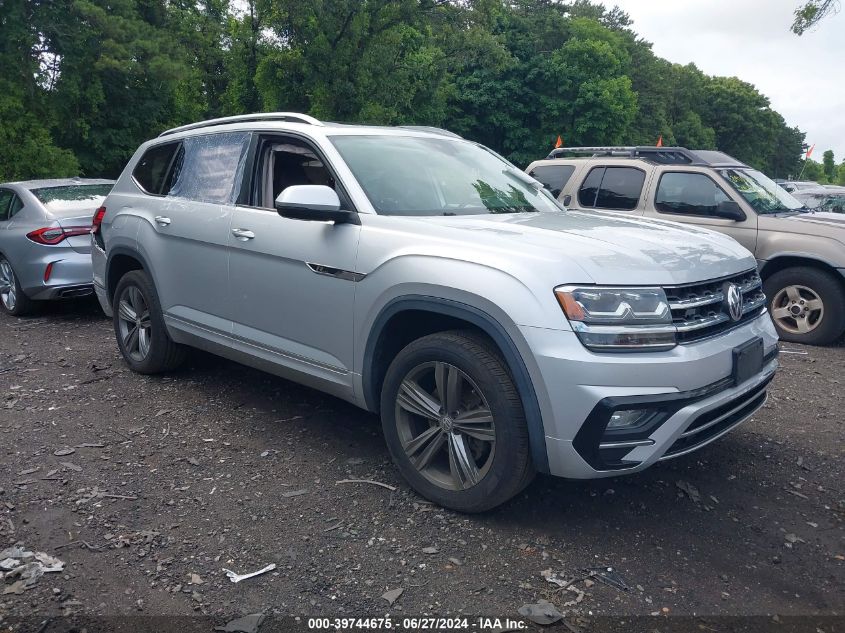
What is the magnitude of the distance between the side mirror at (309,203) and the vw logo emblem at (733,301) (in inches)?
76.7

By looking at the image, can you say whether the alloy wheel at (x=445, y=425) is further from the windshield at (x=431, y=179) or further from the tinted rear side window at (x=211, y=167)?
the tinted rear side window at (x=211, y=167)

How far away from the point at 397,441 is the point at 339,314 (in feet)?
2.41

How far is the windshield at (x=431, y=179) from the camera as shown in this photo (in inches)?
164

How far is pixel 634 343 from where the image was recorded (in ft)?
10.2

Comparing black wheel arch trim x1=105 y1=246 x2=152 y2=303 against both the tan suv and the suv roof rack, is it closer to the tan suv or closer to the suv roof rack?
the tan suv

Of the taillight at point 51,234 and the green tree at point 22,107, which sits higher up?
the green tree at point 22,107

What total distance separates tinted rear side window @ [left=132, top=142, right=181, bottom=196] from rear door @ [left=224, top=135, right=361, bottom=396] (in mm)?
1150

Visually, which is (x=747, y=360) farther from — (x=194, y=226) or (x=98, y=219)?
(x=98, y=219)

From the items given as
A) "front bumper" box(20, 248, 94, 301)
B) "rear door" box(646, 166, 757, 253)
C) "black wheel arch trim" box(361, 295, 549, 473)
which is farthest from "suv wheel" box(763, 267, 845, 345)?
"front bumper" box(20, 248, 94, 301)

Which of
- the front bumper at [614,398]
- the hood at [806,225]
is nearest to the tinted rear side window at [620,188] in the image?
the hood at [806,225]

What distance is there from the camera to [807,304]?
742 centimetres

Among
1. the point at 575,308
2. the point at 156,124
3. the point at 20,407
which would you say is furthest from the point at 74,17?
the point at 575,308

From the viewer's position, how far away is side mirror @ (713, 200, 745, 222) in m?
7.78

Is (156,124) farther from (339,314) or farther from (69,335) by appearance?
(339,314)
